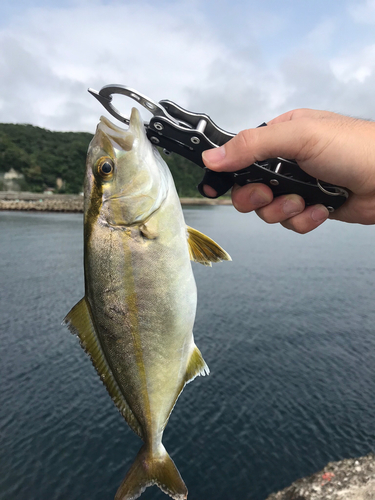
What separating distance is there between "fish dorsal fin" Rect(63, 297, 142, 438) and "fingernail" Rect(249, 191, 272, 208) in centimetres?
235

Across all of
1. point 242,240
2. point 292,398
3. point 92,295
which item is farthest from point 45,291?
point 242,240

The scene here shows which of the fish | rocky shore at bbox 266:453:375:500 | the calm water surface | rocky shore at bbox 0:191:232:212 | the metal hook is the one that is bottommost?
rocky shore at bbox 0:191:232:212

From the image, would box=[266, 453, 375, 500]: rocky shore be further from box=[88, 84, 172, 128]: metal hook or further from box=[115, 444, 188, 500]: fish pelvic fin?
box=[88, 84, 172, 128]: metal hook

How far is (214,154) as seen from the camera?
Result: 3262 mm

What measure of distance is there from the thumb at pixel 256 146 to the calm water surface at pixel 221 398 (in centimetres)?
1530

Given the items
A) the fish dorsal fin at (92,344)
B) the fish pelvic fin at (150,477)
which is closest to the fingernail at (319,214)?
the fish dorsal fin at (92,344)

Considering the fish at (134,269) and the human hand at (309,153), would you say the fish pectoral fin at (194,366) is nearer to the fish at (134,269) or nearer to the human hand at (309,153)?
the fish at (134,269)

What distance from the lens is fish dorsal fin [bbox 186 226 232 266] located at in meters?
3.10

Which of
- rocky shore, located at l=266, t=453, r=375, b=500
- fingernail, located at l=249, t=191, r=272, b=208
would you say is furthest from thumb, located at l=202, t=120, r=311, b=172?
rocky shore, located at l=266, t=453, r=375, b=500

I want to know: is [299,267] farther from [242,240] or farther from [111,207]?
[111,207]

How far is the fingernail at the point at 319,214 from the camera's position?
4.36m

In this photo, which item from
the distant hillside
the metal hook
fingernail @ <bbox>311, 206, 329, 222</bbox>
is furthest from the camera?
the distant hillside

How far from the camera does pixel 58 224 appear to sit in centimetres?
8156

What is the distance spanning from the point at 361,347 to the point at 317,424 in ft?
31.1
